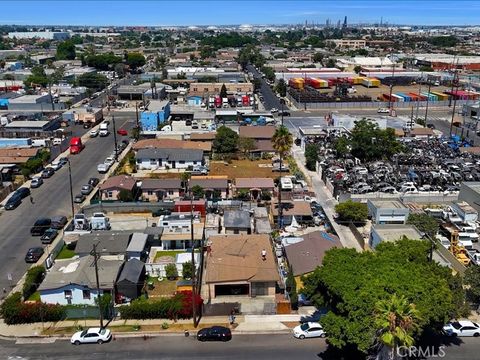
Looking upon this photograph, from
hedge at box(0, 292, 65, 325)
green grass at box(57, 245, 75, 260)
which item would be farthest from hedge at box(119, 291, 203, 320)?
green grass at box(57, 245, 75, 260)

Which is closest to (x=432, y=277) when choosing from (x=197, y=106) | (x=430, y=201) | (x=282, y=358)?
(x=282, y=358)

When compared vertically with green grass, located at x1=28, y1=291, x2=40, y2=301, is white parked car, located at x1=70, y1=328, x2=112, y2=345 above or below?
above

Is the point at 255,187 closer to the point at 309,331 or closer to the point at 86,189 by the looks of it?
the point at 86,189

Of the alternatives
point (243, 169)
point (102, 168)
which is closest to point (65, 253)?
point (102, 168)

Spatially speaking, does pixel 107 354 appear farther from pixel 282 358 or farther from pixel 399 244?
pixel 399 244

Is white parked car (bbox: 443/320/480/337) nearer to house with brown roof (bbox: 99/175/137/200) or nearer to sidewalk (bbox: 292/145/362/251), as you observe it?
sidewalk (bbox: 292/145/362/251)
